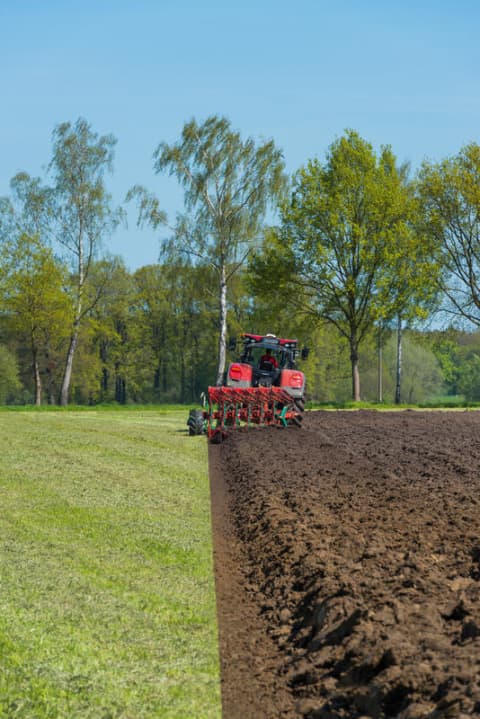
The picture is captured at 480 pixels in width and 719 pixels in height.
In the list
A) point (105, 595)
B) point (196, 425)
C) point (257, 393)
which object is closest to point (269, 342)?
point (257, 393)

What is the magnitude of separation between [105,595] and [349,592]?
192cm

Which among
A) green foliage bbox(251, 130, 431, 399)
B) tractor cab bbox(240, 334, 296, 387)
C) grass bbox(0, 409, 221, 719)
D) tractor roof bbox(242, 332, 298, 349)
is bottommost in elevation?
grass bbox(0, 409, 221, 719)

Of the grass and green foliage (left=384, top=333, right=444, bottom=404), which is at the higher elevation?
green foliage (left=384, top=333, right=444, bottom=404)

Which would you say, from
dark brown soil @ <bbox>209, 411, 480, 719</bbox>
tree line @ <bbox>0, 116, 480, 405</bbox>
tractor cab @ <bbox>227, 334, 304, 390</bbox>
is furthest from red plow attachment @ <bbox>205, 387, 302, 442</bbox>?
tree line @ <bbox>0, 116, 480, 405</bbox>

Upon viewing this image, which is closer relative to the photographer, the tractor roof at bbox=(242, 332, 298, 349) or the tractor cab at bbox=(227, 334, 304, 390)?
the tractor cab at bbox=(227, 334, 304, 390)

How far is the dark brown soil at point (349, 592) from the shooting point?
454 centimetres

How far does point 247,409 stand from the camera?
20781 mm

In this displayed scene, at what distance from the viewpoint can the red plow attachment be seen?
19688mm

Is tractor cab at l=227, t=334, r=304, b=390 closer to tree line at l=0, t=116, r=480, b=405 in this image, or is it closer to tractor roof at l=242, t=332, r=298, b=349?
tractor roof at l=242, t=332, r=298, b=349

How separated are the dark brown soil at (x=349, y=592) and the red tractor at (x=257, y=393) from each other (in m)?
6.86

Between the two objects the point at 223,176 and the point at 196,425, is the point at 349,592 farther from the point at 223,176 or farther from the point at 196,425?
the point at 223,176

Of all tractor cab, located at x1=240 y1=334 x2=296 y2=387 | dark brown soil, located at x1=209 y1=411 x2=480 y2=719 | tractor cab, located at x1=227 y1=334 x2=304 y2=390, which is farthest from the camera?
tractor cab, located at x1=240 y1=334 x2=296 y2=387

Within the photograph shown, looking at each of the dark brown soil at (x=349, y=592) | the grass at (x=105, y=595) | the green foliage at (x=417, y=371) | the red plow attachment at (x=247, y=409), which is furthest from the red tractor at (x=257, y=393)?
the green foliage at (x=417, y=371)

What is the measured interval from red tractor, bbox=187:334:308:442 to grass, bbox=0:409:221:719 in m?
6.70
